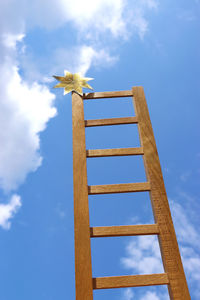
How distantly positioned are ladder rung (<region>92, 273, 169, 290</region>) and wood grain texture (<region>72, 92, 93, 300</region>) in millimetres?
64

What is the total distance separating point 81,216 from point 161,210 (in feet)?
1.85

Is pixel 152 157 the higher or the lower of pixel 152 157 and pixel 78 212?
the higher

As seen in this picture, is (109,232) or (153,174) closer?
(109,232)

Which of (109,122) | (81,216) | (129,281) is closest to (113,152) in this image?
(109,122)

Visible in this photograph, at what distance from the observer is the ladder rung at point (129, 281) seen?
61.3 inches

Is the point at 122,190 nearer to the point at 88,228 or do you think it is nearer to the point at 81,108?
the point at 88,228

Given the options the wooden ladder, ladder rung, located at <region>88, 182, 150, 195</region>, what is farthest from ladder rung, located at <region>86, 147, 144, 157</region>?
ladder rung, located at <region>88, 182, 150, 195</region>

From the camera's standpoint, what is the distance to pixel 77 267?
5.23ft

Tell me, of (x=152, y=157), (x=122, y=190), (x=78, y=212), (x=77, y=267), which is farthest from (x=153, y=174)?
(x=77, y=267)

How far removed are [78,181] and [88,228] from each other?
1.14 feet

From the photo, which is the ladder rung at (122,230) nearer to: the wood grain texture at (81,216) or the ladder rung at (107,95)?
the wood grain texture at (81,216)

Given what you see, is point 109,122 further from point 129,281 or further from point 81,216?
point 129,281

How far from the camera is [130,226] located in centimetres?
171

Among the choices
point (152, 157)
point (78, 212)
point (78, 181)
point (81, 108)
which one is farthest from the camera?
point (81, 108)
